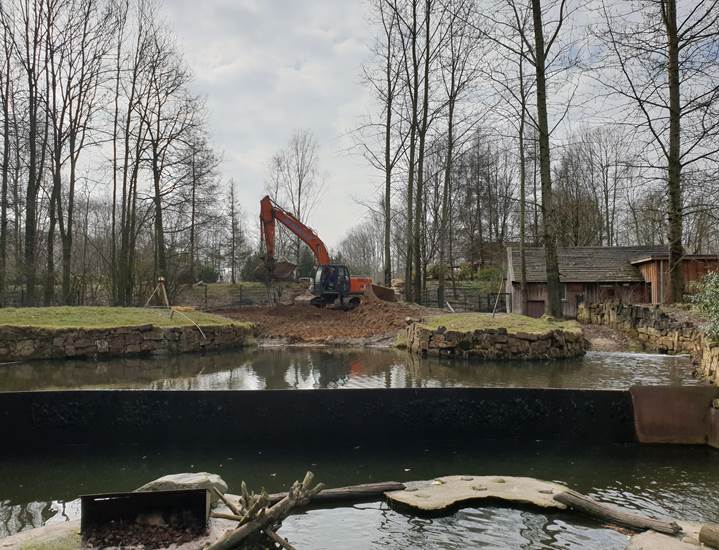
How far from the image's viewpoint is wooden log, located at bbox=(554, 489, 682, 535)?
482cm

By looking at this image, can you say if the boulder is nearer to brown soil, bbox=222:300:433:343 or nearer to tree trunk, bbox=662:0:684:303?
tree trunk, bbox=662:0:684:303

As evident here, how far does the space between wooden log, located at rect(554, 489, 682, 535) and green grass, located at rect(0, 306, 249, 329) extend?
12518 mm

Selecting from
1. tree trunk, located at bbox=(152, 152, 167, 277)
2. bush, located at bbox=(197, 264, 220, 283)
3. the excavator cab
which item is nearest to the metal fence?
the excavator cab

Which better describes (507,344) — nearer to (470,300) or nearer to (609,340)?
(609,340)

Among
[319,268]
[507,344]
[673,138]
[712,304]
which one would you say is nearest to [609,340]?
[507,344]

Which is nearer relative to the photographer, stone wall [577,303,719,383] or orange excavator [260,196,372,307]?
stone wall [577,303,719,383]

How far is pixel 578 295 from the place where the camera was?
90.1 feet

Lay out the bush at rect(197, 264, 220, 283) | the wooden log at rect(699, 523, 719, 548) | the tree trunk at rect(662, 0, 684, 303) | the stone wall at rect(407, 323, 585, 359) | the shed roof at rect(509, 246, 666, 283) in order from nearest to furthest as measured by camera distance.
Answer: the wooden log at rect(699, 523, 719, 548) < the stone wall at rect(407, 323, 585, 359) < the tree trunk at rect(662, 0, 684, 303) < the shed roof at rect(509, 246, 666, 283) < the bush at rect(197, 264, 220, 283)

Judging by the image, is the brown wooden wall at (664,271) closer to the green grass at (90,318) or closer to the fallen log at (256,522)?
the green grass at (90,318)

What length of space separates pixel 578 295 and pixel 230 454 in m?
23.3

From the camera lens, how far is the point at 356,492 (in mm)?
5773

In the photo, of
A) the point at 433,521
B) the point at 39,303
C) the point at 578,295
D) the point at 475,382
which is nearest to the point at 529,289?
the point at 578,295

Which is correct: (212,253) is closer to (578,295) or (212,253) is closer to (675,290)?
(578,295)

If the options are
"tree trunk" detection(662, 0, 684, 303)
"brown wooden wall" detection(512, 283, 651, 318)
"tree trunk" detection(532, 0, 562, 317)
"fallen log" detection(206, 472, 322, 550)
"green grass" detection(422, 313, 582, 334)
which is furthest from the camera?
"brown wooden wall" detection(512, 283, 651, 318)
